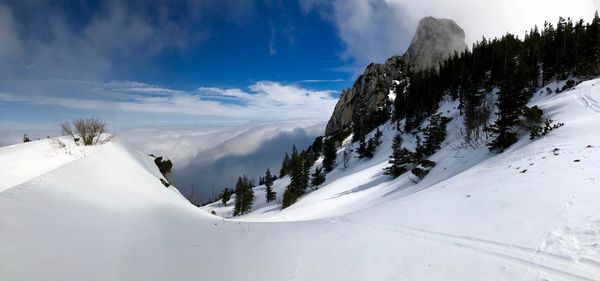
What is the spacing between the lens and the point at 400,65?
148 meters

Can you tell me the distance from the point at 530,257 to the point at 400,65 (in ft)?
507

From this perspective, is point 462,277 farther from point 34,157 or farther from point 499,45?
point 499,45

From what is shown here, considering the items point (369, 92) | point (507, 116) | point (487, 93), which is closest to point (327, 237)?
point (507, 116)

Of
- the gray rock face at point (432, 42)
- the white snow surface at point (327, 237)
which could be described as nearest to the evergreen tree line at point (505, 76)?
the white snow surface at point (327, 237)

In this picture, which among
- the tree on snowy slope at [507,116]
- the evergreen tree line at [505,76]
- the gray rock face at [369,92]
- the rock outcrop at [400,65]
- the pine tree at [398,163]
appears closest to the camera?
the tree on snowy slope at [507,116]

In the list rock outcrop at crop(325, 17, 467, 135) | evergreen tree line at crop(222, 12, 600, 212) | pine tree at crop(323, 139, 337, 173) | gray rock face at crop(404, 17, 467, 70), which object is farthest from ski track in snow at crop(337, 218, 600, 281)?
gray rock face at crop(404, 17, 467, 70)

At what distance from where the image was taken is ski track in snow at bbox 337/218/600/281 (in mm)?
5051

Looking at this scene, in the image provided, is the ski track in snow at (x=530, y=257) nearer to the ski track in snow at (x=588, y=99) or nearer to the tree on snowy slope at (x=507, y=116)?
the tree on snowy slope at (x=507, y=116)

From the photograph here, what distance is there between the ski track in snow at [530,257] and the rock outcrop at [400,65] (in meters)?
129

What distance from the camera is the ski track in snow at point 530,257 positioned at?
5051mm

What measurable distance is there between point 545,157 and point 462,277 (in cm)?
1281

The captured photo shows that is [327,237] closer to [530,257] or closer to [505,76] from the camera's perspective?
[530,257]

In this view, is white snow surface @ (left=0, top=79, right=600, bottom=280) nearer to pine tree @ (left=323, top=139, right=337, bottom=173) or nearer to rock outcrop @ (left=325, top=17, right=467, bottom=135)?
pine tree @ (left=323, top=139, right=337, bottom=173)

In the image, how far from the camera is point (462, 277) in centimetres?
547
